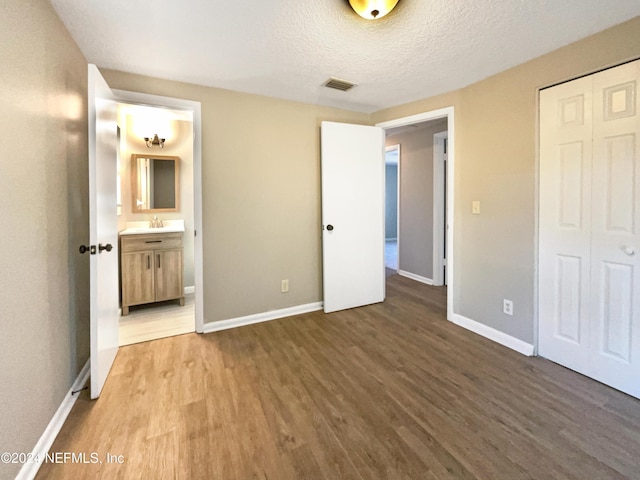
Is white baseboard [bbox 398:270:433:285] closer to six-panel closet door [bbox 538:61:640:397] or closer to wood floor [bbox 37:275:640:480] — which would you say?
wood floor [bbox 37:275:640:480]

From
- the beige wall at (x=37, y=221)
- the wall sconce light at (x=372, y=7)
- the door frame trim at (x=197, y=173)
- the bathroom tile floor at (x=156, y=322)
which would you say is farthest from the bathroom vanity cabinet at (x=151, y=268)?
the wall sconce light at (x=372, y=7)

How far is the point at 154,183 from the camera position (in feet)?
12.0

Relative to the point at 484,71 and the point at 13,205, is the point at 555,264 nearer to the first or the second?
the point at 484,71

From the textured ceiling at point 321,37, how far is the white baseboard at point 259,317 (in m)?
2.21

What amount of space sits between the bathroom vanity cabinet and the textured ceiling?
167cm

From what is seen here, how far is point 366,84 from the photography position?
2635 mm

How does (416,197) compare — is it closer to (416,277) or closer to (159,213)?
(416,277)

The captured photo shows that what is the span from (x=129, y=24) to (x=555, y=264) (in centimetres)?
327

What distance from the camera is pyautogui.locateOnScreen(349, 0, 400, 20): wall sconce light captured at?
1494 millimetres

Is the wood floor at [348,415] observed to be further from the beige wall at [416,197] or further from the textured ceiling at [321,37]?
the textured ceiling at [321,37]

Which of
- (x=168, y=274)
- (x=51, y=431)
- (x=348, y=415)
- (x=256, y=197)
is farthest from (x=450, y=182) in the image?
(x=51, y=431)

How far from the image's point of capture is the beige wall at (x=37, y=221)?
1.16 m

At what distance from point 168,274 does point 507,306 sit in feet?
11.3

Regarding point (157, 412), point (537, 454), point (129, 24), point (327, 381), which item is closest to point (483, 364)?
point (537, 454)
